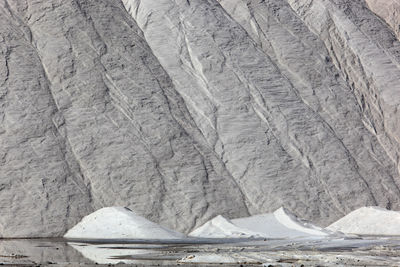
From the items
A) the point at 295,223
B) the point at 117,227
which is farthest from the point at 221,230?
the point at 117,227

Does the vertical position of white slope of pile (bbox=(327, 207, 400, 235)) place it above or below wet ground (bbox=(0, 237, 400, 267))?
below

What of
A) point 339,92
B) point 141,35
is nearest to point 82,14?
point 141,35

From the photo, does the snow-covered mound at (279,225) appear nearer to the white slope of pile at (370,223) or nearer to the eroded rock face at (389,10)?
the white slope of pile at (370,223)

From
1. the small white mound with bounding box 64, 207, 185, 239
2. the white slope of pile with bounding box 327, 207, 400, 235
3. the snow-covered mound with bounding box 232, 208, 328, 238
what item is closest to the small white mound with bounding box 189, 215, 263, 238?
the snow-covered mound with bounding box 232, 208, 328, 238

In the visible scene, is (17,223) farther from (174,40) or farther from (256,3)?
(256,3)

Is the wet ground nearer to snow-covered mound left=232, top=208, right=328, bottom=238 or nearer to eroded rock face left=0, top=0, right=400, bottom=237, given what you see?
snow-covered mound left=232, top=208, right=328, bottom=238
